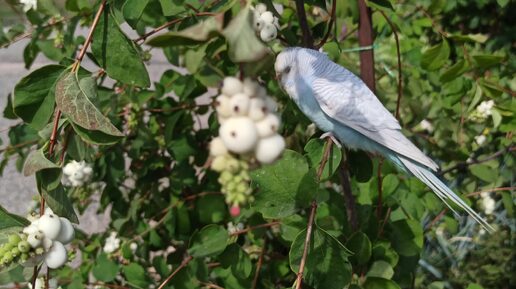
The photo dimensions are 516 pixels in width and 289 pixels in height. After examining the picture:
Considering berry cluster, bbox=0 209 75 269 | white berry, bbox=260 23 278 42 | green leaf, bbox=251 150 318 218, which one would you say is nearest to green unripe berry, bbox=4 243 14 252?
berry cluster, bbox=0 209 75 269

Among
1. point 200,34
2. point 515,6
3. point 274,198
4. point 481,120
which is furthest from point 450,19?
point 200,34

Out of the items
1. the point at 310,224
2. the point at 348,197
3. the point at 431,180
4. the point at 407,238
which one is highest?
the point at 310,224

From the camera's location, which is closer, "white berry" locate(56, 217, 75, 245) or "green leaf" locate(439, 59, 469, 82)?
"white berry" locate(56, 217, 75, 245)

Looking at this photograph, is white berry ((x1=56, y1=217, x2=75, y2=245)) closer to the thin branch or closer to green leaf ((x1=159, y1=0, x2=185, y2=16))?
the thin branch

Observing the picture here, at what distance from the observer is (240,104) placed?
33 cm

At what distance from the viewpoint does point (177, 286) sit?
34.3 inches

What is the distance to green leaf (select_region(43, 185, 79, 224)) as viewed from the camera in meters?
0.49

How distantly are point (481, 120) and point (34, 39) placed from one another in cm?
95

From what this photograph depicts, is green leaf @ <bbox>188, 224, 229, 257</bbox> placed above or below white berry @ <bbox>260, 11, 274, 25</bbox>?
below

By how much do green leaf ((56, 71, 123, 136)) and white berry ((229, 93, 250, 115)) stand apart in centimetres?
16

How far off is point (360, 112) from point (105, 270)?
0.69 meters

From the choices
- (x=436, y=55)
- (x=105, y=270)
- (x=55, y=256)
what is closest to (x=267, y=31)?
(x=55, y=256)

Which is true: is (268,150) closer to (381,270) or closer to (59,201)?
(59,201)

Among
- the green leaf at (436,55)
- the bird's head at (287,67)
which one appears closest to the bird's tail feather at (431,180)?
the bird's head at (287,67)
